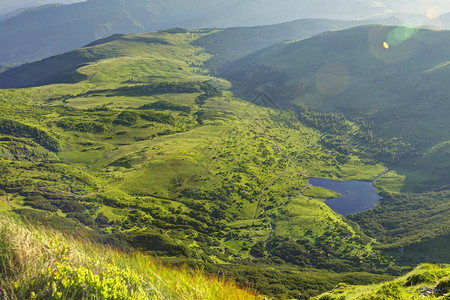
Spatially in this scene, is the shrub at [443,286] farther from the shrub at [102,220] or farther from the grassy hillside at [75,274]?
the shrub at [102,220]

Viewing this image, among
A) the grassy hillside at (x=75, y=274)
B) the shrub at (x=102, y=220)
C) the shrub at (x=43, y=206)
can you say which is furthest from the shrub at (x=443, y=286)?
the shrub at (x=43, y=206)

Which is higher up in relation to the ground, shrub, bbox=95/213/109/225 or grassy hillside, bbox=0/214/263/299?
grassy hillside, bbox=0/214/263/299

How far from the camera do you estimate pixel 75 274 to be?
7.88 metres

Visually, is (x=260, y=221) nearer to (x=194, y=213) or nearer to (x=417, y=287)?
(x=194, y=213)

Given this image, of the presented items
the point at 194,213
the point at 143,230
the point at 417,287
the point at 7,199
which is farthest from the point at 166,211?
the point at 417,287

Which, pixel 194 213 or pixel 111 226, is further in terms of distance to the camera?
pixel 194 213

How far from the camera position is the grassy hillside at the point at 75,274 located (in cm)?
741

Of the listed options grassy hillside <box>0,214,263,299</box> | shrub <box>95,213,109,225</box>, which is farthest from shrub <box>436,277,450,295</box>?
shrub <box>95,213,109,225</box>

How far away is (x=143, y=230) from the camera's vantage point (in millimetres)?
128500

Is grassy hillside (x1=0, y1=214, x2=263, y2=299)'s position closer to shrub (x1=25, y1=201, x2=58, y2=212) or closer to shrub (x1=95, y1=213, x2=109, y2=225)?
shrub (x1=95, y1=213, x2=109, y2=225)

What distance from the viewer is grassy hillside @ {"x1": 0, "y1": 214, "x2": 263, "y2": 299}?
7410 mm

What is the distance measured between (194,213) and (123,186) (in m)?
50.8

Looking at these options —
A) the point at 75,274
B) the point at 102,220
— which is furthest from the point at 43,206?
the point at 75,274

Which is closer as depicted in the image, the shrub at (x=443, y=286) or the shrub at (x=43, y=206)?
the shrub at (x=443, y=286)
